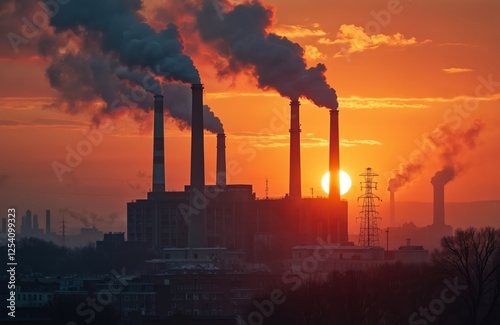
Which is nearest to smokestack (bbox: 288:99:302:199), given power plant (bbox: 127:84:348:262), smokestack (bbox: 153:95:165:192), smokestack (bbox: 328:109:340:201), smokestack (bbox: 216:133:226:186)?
power plant (bbox: 127:84:348:262)

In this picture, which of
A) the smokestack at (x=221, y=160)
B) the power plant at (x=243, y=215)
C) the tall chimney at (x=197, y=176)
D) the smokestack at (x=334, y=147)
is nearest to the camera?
the tall chimney at (x=197, y=176)

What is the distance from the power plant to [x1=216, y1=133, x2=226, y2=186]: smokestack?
0.06m

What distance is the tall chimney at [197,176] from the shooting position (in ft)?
234

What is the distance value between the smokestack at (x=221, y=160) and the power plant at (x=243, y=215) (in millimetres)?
63

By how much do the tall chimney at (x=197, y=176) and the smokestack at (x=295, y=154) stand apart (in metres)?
6.62

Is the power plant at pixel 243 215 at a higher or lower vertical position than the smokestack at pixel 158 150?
lower

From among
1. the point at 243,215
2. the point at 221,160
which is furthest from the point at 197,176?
the point at 221,160

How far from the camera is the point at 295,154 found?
80.4m

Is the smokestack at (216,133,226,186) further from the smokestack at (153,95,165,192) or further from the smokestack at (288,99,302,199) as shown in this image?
the smokestack at (288,99,302,199)

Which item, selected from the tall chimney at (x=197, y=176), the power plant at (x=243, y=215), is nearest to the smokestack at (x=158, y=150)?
the power plant at (x=243, y=215)

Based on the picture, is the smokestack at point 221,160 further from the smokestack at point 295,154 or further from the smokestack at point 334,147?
the smokestack at point 334,147

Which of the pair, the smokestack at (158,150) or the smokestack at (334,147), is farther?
the smokestack at (158,150)

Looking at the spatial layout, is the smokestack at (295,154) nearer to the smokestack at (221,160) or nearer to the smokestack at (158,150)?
the smokestack at (221,160)

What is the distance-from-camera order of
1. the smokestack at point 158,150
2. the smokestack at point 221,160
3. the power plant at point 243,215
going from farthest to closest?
the smokestack at point 221,160
the smokestack at point 158,150
the power plant at point 243,215
